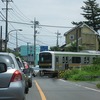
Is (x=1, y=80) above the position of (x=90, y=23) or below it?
below

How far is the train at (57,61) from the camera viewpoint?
52.9 meters

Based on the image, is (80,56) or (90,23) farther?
(90,23)

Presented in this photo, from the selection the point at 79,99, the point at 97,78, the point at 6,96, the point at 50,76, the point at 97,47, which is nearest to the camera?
the point at 6,96

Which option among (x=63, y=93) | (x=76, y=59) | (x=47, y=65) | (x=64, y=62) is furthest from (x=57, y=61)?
(x=63, y=93)

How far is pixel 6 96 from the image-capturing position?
10617 mm

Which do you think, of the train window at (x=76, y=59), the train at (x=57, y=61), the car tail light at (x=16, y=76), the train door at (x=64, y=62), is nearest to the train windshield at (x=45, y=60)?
the train at (x=57, y=61)

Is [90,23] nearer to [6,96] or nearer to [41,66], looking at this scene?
→ [41,66]

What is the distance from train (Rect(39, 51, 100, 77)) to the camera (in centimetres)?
5288

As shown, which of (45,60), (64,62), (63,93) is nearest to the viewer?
(63,93)

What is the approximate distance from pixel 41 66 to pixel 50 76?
1805 millimetres

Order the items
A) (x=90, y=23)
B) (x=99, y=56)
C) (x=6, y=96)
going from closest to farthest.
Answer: (x=6, y=96), (x=99, y=56), (x=90, y=23)

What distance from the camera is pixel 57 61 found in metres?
52.9

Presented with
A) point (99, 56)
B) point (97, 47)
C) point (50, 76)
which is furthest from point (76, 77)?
point (97, 47)

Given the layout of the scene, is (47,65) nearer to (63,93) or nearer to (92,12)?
(63,93)
